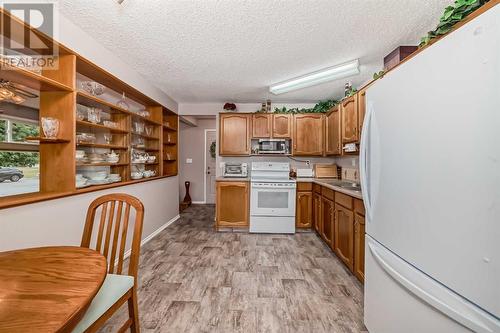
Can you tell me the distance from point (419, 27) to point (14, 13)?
10.4 feet

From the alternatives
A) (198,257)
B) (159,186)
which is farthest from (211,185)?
(198,257)

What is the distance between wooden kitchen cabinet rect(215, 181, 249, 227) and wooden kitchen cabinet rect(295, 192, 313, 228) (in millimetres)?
884

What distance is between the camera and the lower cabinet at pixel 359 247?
206cm

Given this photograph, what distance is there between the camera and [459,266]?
80 centimetres

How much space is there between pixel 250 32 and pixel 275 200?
8.35 ft

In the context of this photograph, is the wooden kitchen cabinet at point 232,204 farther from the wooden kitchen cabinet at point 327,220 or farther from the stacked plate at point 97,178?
the stacked plate at point 97,178

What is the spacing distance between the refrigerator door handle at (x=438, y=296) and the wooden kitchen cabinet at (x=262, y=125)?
10.2ft

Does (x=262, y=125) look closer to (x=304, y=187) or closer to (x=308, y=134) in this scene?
(x=308, y=134)

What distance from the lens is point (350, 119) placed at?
288cm

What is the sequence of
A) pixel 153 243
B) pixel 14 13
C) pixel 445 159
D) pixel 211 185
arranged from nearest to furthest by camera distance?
pixel 445 159
pixel 14 13
pixel 153 243
pixel 211 185

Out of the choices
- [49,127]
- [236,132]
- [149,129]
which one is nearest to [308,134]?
[236,132]

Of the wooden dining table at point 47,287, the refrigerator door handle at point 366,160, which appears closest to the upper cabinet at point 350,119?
the refrigerator door handle at point 366,160

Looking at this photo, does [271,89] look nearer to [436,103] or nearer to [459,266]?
[436,103]

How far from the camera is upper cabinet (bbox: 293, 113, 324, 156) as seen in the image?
4074 millimetres
